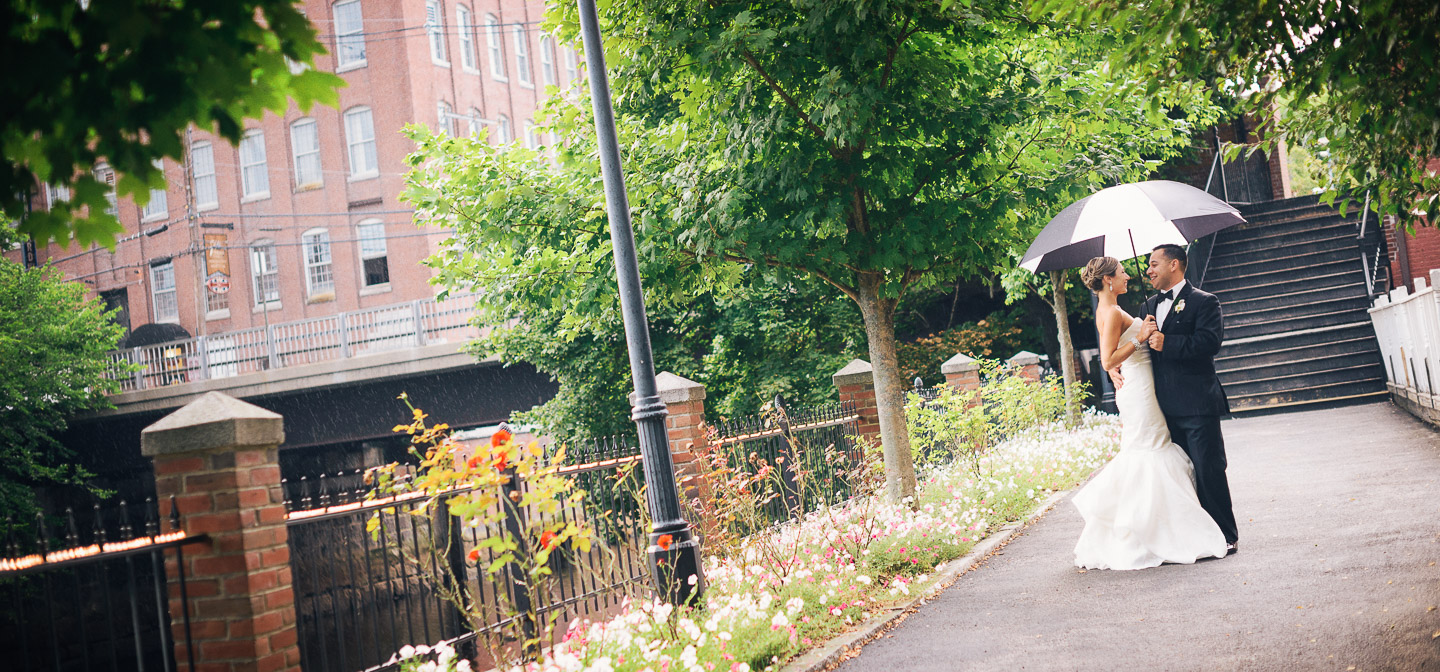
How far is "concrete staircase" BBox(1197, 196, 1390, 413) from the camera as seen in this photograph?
16625 mm

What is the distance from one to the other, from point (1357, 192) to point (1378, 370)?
44.0ft

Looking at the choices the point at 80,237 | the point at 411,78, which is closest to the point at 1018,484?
the point at 80,237

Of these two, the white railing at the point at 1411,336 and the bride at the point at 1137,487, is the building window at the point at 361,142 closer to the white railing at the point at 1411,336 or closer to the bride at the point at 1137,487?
the white railing at the point at 1411,336

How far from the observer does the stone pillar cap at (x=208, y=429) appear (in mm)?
4336

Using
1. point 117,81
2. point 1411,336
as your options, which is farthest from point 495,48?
point 117,81

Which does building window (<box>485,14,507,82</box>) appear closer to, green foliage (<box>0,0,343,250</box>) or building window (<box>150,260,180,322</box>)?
building window (<box>150,260,180,322</box>)

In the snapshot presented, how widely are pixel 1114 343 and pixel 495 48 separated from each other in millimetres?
34907

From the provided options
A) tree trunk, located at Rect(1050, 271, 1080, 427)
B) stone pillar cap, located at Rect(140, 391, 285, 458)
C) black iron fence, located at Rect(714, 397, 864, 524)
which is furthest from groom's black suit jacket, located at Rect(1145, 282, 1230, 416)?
tree trunk, located at Rect(1050, 271, 1080, 427)

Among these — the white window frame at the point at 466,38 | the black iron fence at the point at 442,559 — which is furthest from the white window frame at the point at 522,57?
the black iron fence at the point at 442,559

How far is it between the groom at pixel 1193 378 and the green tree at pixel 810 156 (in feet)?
3.85

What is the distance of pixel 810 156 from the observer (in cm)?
781

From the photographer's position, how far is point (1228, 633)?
484 cm

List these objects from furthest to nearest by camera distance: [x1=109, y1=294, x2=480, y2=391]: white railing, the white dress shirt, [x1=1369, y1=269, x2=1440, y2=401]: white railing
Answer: [x1=109, y1=294, x2=480, y2=391]: white railing
[x1=1369, y1=269, x2=1440, y2=401]: white railing
the white dress shirt

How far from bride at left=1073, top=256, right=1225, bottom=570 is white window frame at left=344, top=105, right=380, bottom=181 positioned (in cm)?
3141
